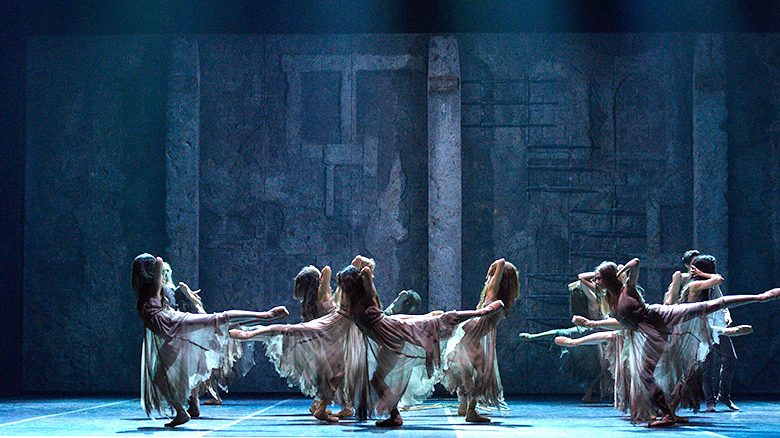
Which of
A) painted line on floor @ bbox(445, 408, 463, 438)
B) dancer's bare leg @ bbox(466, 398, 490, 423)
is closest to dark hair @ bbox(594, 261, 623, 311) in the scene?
dancer's bare leg @ bbox(466, 398, 490, 423)

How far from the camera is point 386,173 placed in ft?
51.5

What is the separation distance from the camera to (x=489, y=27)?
15.6 m

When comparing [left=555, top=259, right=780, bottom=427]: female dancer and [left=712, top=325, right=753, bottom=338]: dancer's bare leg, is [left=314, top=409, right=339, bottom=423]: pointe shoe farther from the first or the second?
[left=712, top=325, right=753, bottom=338]: dancer's bare leg

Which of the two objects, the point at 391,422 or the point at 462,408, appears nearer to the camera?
the point at 391,422

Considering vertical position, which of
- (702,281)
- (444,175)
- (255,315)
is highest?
(444,175)

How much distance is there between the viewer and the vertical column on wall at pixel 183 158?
50.3ft

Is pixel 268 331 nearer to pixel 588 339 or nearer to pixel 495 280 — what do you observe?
pixel 495 280

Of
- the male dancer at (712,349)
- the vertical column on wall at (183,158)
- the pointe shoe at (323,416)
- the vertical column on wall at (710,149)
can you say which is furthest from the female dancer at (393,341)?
the vertical column on wall at (710,149)

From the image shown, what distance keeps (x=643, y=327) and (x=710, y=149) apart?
657 cm

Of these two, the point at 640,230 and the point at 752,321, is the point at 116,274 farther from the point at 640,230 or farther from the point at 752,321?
the point at 752,321

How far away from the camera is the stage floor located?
29.0 ft

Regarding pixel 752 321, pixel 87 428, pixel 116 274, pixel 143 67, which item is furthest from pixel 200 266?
pixel 752 321

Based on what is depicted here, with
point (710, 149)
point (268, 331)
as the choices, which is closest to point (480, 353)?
point (268, 331)

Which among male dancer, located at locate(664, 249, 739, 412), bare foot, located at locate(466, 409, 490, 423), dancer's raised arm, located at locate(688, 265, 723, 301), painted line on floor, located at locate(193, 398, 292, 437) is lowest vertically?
painted line on floor, located at locate(193, 398, 292, 437)
